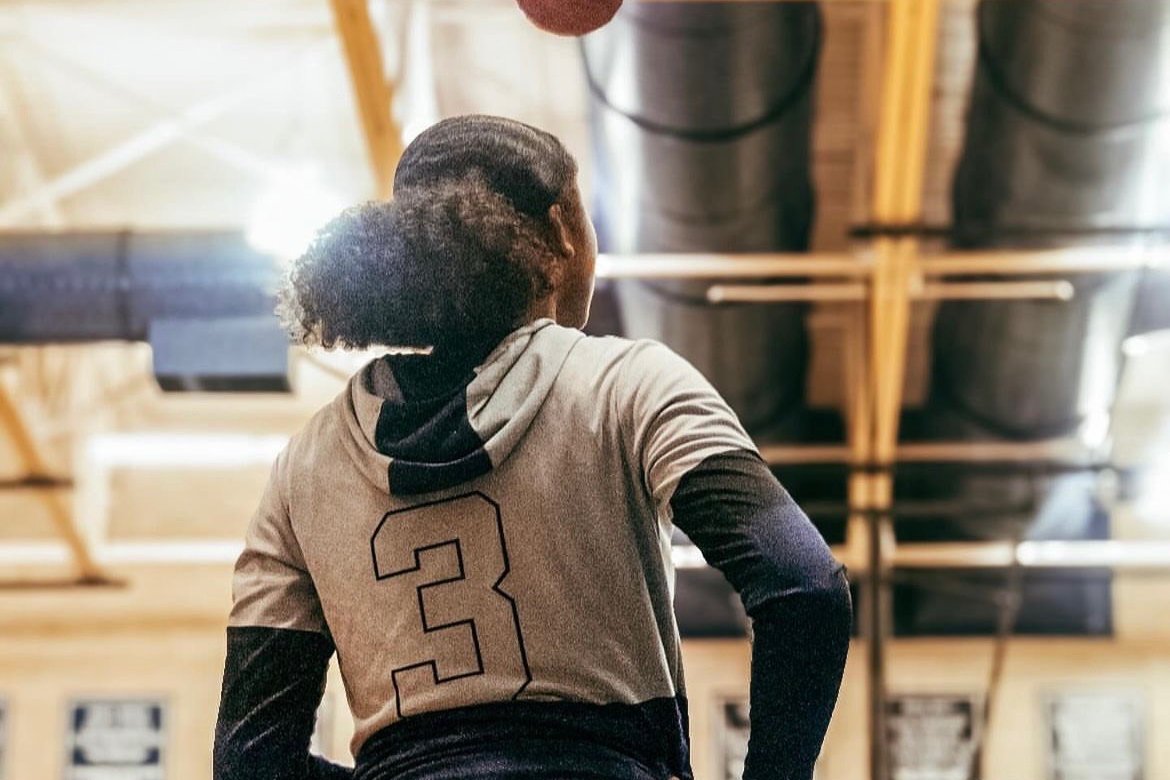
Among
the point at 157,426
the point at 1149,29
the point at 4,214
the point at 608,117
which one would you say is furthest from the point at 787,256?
the point at 157,426

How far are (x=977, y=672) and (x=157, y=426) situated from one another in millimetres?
5075

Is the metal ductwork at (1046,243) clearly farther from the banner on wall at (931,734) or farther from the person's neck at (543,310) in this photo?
the person's neck at (543,310)

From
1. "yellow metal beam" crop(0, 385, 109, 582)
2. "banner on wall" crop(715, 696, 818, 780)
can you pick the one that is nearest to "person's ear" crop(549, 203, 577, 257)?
"yellow metal beam" crop(0, 385, 109, 582)

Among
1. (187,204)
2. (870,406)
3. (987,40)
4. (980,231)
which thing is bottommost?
(870,406)

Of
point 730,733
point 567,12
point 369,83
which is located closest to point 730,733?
point 730,733

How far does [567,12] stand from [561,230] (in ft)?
1.42

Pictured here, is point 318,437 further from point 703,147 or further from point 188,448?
point 188,448

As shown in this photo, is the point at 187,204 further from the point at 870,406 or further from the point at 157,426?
the point at 870,406

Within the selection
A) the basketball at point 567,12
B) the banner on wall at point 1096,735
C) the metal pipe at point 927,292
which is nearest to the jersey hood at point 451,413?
the basketball at point 567,12

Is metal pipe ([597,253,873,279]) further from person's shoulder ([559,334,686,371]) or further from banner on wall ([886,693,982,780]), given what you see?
person's shoulder ([559,334,686,371])

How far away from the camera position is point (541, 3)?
5.42 feet

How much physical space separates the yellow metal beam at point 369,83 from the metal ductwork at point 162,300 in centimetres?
68

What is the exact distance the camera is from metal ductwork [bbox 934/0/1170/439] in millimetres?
5203

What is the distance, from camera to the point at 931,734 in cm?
916
